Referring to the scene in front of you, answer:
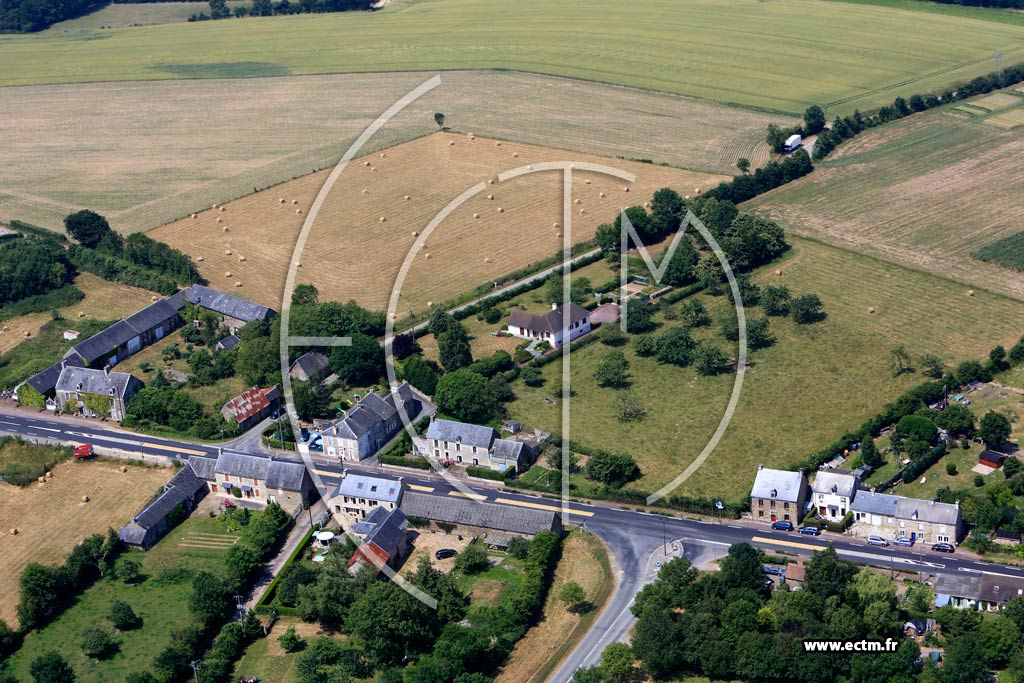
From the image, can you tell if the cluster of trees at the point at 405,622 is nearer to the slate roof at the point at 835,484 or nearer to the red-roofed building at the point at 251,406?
the slate roof at the point at 835,484

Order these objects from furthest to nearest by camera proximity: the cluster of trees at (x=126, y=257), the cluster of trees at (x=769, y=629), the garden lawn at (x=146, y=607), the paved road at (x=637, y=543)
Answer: the cluster of trees at (x=126, y=257)
the paved road at (x=637, y=543)
the garden lawn at (x=146, y=607)
the cluster of trees at (x=769, y=629)

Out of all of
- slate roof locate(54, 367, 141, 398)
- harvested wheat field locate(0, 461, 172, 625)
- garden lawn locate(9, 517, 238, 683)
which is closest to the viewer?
garden lawn locate(9, 517, 238, 683)

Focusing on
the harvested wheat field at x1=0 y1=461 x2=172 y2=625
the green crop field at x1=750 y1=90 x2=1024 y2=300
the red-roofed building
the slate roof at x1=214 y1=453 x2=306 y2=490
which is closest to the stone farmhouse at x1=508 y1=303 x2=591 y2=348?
the red-roofed building

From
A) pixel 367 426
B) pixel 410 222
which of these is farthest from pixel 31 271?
pixel 367 426

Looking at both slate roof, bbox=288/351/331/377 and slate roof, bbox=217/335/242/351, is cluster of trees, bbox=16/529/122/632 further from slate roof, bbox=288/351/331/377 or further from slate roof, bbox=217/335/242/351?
slate roof, bbox=217/335/242/351

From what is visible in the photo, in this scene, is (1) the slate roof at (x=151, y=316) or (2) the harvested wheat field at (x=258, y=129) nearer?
(1) the slate roof at (x=151, y=316)

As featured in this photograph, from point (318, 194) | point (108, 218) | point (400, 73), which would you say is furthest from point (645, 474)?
point (400, 73)

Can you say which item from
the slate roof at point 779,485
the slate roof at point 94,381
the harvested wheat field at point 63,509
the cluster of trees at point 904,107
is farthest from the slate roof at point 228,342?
the cluster of trees at point 904,107
